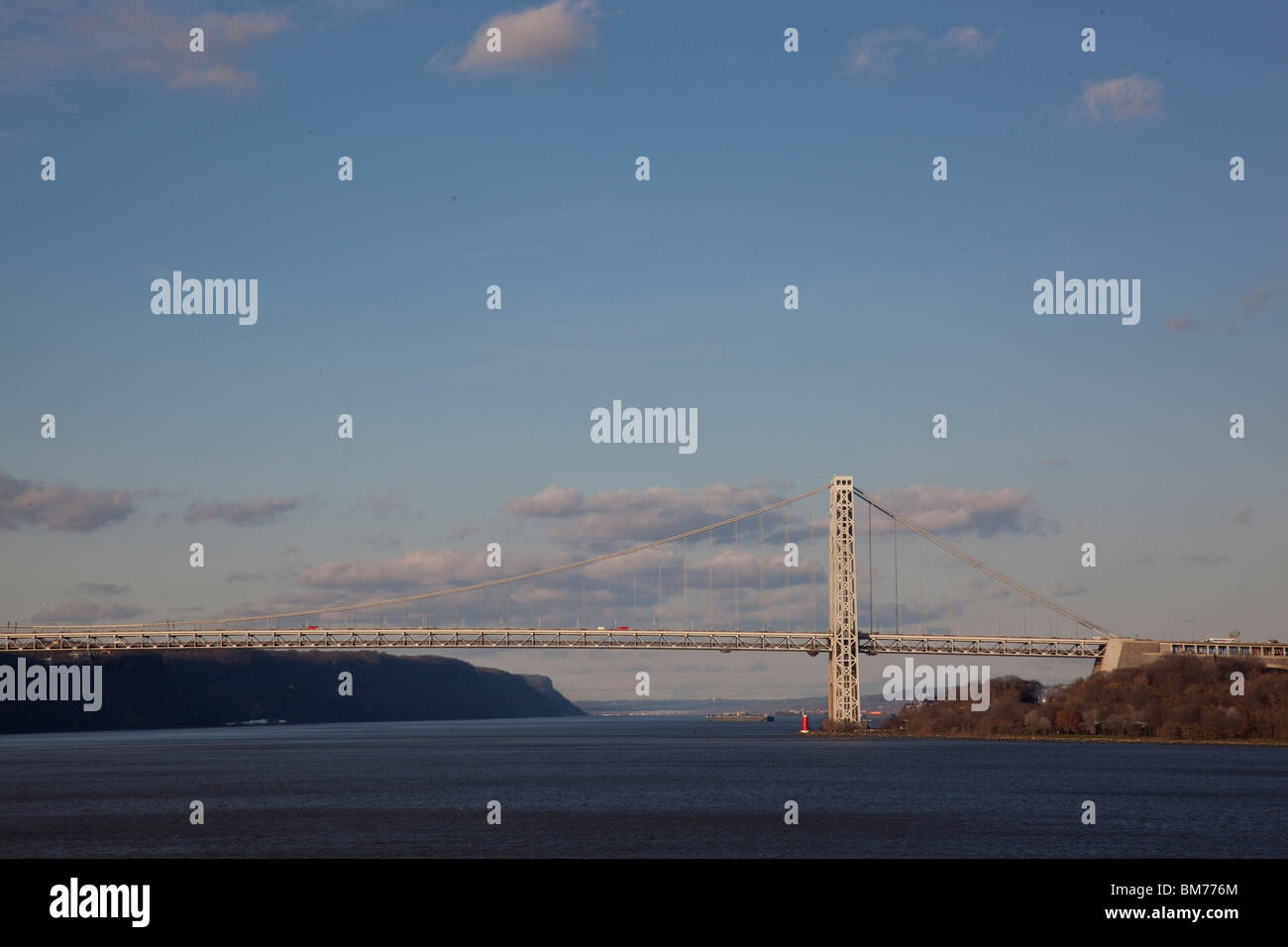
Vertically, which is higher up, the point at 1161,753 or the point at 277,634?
the point at 277,634

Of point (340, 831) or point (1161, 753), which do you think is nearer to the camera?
point (340, 831)
